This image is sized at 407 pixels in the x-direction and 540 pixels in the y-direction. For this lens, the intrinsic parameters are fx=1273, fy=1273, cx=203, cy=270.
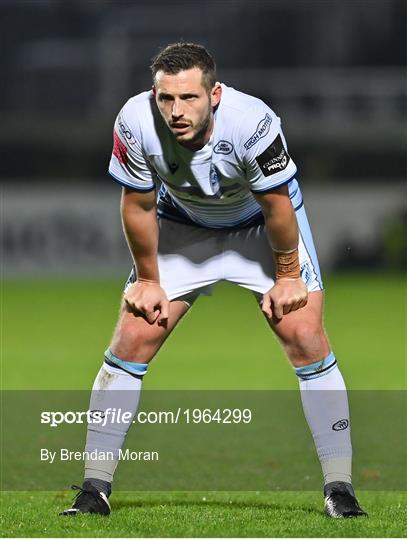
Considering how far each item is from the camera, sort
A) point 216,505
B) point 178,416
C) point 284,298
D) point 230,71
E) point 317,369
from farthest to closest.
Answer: point 230,71
point 178,416
point 216,505
point 317,369
point 284,298

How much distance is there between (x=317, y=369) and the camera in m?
6.27

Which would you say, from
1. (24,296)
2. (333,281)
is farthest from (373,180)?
(24,296)

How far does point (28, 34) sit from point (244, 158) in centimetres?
3291

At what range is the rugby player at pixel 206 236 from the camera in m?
5.86

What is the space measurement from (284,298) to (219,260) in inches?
16.5

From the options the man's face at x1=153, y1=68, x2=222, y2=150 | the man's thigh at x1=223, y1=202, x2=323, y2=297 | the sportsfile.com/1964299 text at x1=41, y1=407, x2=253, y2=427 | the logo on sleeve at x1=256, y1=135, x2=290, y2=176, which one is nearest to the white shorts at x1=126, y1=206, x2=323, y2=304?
the man's thigh at x1=223, y1=202, x2=323, y2=297

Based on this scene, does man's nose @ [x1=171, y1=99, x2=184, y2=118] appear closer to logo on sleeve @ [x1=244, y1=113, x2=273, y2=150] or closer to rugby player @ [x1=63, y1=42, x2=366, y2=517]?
rugby player @ [x1=63, y1=42, x2=366, y2=517]

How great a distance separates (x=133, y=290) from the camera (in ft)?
20.6

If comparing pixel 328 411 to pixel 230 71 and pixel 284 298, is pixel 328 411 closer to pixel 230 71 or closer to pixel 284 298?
pixel 284 298

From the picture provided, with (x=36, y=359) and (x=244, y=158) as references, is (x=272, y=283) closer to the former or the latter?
(x=244, y=158)

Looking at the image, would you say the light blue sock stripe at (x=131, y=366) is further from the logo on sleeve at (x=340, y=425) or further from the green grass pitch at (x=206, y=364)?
the logo on sleeve at (x=340, y=425)

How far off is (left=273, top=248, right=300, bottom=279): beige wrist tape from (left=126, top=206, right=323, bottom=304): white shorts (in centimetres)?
10

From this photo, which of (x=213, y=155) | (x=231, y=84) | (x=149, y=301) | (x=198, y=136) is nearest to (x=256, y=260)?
(x=149, y=301)

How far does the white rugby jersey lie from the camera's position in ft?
19.3
